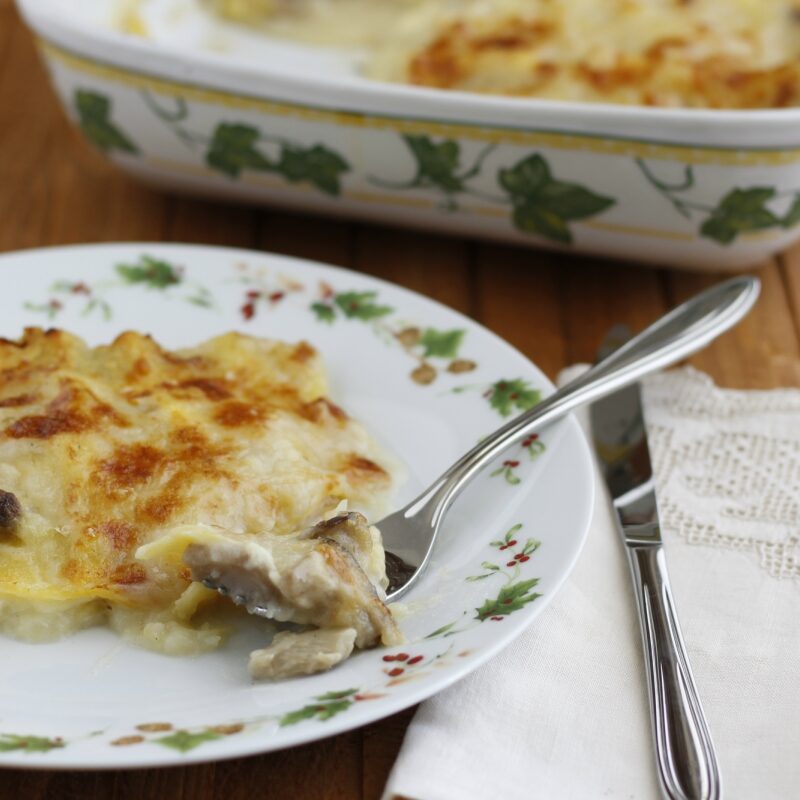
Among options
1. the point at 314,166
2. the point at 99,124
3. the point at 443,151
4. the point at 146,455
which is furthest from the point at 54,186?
the point at 146,455

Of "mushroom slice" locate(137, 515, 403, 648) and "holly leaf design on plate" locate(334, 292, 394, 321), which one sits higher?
"mushroom slice" locate(137, 515, 403, 648)

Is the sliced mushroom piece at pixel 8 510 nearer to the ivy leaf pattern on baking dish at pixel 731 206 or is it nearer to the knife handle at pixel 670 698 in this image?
the knife handle at pixel 670 698

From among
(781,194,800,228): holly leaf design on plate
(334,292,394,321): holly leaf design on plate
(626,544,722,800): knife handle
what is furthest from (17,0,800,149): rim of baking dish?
(626,544,722,800): knife handle

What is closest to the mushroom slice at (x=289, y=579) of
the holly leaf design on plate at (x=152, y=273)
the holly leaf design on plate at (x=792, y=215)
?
the holly leaf design on plate at (x=152, y=273)

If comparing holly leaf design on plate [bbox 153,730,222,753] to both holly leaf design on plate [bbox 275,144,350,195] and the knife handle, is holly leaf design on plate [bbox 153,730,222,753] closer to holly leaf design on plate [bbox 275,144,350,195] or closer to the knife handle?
the knife handle

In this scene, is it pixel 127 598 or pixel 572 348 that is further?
pixel 572 348

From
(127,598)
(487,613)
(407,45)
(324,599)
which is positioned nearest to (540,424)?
(487,613)

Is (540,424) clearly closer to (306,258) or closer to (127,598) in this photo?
(127,598)
